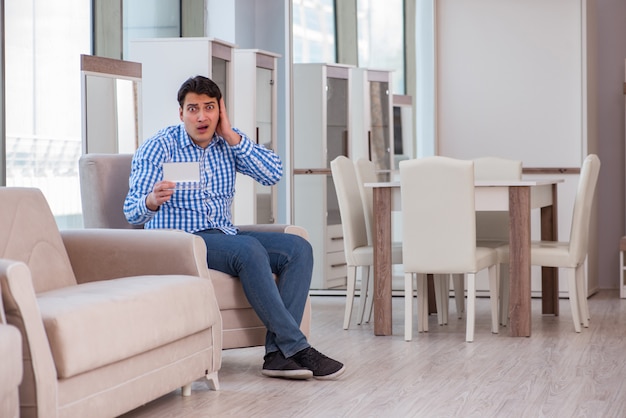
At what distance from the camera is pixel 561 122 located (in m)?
6.54

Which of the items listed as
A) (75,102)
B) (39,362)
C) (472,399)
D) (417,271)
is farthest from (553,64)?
(39,362)

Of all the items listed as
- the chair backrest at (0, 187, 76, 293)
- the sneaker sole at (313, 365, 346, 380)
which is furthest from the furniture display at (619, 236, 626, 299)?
the chair backrest at (0, 187, 76, 293)

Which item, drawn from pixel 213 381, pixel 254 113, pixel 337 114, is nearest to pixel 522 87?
pixel 337 114

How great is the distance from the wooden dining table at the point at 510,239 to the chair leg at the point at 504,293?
1.57ft

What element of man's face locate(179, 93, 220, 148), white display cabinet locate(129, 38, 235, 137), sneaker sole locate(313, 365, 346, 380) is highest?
white display cabinet locate(129, 38, 235, 137)

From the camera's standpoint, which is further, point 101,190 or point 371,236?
point 371,236

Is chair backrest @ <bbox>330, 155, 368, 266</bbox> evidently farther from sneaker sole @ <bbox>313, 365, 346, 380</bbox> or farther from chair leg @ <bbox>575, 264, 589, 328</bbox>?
sneaker sole @ <bbox>313, 365, 346, 380</bbox>

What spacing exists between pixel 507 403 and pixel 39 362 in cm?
157

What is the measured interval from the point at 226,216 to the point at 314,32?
2780mm

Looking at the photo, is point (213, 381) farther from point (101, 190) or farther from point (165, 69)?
point (165, 69)

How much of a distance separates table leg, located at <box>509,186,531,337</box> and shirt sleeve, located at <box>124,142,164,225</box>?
182 centimetres

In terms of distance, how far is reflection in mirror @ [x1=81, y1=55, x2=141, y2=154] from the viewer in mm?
5191

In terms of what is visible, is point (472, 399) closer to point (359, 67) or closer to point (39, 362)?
point (39, 362)

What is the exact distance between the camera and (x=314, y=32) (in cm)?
666
